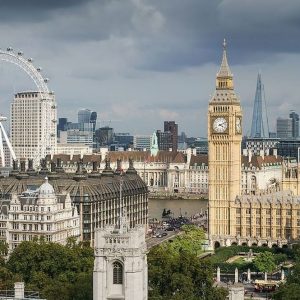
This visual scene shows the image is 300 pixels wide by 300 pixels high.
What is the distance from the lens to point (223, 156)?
9494 cm

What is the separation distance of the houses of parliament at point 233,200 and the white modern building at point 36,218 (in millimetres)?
19665

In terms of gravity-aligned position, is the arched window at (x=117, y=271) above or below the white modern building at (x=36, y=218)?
below

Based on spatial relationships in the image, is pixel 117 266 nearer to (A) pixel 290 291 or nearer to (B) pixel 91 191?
(A) pixel 290 291

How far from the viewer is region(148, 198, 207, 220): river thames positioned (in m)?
134

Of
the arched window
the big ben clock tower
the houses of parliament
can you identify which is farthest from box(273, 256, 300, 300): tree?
the big ben clock tower

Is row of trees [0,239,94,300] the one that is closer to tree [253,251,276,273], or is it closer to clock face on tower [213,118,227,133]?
tree [253,251,276,273]

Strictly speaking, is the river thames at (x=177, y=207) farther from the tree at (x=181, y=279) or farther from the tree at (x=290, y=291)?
the tree at (x=290, y=291)

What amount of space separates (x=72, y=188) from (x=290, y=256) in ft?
70.8

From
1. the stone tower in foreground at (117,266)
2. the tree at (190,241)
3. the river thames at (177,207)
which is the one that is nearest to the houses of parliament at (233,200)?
the tree at (190,241)

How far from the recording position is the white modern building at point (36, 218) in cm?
7800

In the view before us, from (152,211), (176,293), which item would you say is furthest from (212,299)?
(152,211)

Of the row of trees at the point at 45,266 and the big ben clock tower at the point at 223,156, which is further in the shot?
the big ben clock tower at the point at 223,156

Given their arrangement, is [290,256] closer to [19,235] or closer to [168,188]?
[19,235]

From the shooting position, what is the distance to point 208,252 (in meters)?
88.9
